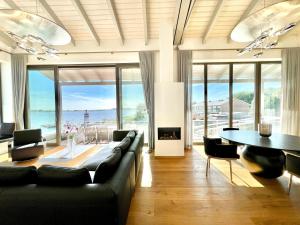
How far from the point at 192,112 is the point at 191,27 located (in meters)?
2.50

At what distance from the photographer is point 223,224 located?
2.18 m

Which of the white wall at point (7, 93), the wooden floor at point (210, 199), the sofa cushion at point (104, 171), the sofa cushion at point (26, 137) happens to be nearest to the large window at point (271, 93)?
the wooden floor at point (210, 199)

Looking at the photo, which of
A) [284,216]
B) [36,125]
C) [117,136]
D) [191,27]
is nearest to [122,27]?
[191,27]

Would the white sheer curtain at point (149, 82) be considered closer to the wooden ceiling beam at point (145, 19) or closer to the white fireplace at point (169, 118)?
the wooden ceiling beam at point (145, 19)

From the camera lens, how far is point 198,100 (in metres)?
6.08

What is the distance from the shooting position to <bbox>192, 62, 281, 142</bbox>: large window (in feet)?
19.4

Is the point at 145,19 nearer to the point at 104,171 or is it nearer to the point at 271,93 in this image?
the point at 104,171

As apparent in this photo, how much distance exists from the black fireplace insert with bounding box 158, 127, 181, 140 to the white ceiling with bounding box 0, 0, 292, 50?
2.71 m

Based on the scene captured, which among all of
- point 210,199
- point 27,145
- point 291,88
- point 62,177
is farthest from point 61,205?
point 291,88

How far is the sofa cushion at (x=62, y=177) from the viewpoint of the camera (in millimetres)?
1681

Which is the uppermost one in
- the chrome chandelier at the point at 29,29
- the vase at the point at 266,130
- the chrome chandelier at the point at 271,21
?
the chrome chandelier at the point at 271,21

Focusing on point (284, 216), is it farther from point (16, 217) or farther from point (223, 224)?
point (16, 217)

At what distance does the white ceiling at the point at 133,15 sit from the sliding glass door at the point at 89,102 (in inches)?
46.1

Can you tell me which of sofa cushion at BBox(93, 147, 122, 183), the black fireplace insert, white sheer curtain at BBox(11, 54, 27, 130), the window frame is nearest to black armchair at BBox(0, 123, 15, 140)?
white sheer curtain at BBox(11, 54, 27, 130)
